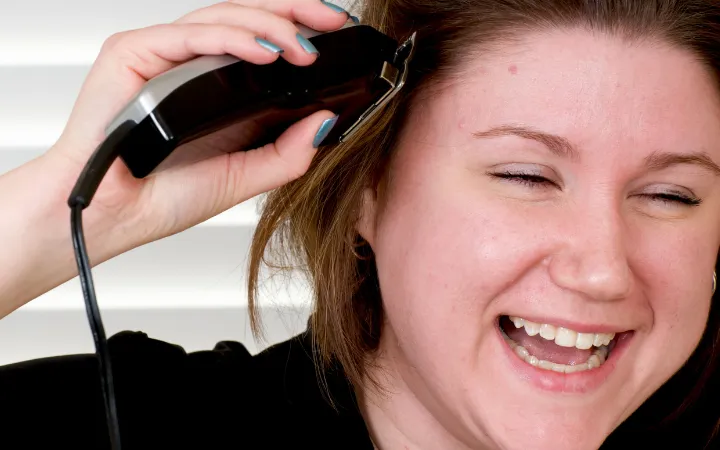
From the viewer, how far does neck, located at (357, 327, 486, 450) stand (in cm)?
134

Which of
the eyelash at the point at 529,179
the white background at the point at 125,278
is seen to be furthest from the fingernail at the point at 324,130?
the white background at the point at 125,278

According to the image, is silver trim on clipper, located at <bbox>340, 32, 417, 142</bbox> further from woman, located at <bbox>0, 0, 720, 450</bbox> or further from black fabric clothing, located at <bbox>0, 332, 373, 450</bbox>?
black fabric clothing, located at <bbox>0, 332, 373, 450</bbox>

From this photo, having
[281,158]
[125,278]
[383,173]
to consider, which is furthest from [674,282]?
[125,278]

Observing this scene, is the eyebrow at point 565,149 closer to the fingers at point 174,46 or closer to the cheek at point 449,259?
the cheek at point 449,259

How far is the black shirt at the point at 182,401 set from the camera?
127 cm

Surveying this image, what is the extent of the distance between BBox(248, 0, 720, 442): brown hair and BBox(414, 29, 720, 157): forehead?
23 mm

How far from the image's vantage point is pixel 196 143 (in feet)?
3.38

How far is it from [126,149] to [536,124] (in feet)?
1.58

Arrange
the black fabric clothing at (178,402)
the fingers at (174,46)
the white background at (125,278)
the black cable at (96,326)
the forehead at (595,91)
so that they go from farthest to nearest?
the white background at (125,278) < the black fabric clothing at (178,402) < the forehead at (595,91) < the fingers at (174,46) < the black cable at (96,326)

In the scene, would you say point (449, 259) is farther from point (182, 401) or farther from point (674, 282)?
point (182, 401)

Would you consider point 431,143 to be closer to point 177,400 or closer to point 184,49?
point 184,49

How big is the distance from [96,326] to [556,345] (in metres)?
0.65

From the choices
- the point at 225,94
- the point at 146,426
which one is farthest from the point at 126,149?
the point at 146,426

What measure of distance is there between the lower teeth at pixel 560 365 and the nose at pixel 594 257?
0.44 ft
